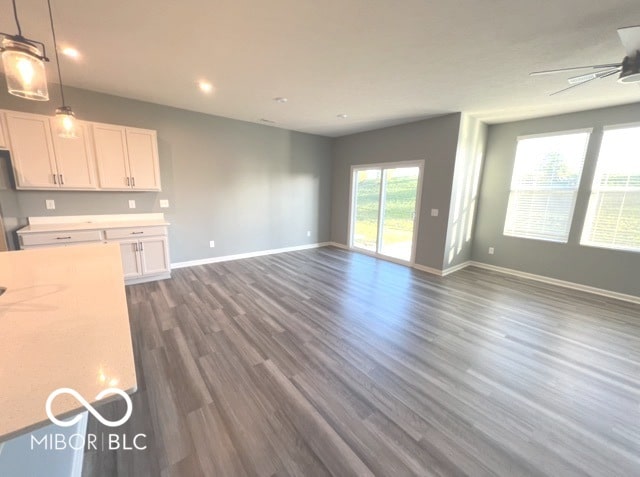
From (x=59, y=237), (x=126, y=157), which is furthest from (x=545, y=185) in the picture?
(x=59, y=237)

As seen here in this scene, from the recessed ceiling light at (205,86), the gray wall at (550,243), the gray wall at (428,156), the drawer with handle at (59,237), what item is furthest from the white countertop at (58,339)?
the gray wall at (550,243)

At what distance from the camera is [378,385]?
200 centimetres

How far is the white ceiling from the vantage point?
1.88m

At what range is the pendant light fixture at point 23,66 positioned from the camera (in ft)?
3.78

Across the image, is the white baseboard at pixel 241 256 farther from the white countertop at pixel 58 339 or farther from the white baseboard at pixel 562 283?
the white baseboard at pixel 562 283

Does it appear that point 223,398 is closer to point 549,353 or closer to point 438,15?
point 549,353

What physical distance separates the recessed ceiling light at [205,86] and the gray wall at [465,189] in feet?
12.4

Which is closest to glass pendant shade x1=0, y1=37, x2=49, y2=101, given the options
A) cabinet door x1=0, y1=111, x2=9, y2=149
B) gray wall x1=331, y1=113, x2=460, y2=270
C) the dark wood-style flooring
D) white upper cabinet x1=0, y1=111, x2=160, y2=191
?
the dark wood-style flooring

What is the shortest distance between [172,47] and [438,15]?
234 cm

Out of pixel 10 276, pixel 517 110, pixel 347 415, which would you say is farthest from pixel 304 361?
pixel 517 110

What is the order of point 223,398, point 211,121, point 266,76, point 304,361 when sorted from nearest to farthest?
point 223,398
point 304,361
point 266,76
point 211,121

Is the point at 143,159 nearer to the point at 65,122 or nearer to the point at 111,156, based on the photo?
the point at 111,156

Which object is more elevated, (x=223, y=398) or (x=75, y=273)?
(x=75, y=273)

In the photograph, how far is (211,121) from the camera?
15.1 feet
